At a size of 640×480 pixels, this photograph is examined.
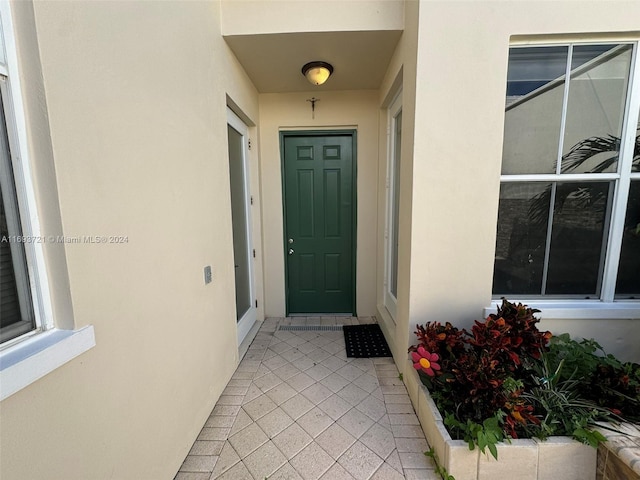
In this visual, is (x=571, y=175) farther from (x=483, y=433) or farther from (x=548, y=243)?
(x=483, y=433)

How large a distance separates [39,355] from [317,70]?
2.57 m

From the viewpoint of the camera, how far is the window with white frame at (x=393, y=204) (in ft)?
8.50

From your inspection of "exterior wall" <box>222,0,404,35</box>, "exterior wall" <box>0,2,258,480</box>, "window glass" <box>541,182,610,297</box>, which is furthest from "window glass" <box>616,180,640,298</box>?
"exterior wall" <box>0,2,258,480</box>

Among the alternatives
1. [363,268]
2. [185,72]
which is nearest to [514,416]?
[363,268]

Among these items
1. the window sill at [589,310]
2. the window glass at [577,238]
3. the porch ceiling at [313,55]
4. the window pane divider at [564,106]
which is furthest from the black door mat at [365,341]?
the porch ceiling at [313,55]

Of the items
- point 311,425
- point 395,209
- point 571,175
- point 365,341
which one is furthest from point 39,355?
point 571,175

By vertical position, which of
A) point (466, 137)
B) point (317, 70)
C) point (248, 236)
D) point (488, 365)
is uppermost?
point (317, 70)

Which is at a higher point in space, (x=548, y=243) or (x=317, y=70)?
(x=317, y=70)

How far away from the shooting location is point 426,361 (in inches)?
60.0

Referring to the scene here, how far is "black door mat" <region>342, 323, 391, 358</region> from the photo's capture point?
7.99ft

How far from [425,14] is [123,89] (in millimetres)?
1767

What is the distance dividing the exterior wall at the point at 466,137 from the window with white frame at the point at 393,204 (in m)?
0.78

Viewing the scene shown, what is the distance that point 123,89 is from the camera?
106 centimetres

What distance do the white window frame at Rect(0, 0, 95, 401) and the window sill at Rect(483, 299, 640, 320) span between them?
7.27 ft
